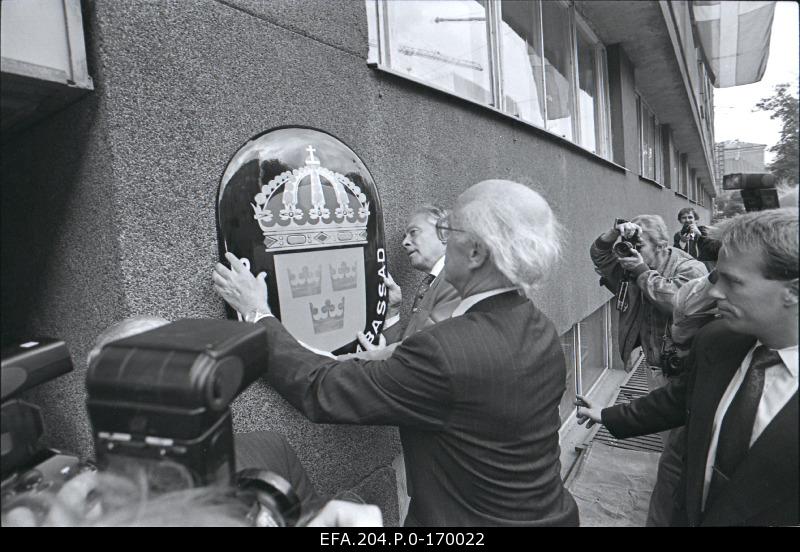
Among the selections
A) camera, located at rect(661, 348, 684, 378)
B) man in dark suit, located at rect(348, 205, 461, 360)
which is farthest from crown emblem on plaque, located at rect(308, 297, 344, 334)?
camera, located at rect(661, 348, 684, 378)

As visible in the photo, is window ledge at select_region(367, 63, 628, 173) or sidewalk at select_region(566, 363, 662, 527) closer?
sidewalk at select_region(566, 363, 662, 527)

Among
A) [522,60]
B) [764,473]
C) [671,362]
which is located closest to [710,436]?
[764,473]

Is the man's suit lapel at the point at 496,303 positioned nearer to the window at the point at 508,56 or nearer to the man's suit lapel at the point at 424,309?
the man's suit lapel at the point at 424,309

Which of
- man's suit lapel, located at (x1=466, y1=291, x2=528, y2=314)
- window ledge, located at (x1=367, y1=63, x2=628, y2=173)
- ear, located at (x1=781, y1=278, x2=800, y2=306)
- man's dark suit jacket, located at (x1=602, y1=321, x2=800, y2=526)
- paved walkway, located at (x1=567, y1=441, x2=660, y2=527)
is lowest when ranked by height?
paved walkway, located at (x1=567, y1=441, x2=660, y2=527)

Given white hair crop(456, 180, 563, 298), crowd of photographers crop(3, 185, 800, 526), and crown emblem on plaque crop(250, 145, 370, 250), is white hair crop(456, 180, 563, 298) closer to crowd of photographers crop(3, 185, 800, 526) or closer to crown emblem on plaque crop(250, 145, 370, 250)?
crowd of photographers crop(3, 185, 800, 526)

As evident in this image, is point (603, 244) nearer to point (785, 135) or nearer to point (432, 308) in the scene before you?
point (432, 308)

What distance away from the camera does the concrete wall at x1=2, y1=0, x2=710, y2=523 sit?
4.96ft

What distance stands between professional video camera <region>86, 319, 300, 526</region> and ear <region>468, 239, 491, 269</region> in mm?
888

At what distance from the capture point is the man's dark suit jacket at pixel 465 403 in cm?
144

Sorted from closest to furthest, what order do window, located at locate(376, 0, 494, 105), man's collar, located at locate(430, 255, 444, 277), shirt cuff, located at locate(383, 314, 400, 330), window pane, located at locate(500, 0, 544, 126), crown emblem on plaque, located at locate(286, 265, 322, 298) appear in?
crown emblem on plaque, located at locate(286, 265, 322, 298) < shirt cuff, located at locate(383, 314, 400, 330) < man's collar, located at locate(430, 255, 444, 277) < window, located at locate(376, 0, 494, 105) < window pane, located at locate(500, 0, 544, 126)

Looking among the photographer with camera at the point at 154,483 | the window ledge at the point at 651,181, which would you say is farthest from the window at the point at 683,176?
the photographer with camera at the point at 154,483

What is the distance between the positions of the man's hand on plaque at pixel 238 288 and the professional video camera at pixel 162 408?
0.76 metres

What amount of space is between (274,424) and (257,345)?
3.27ft
